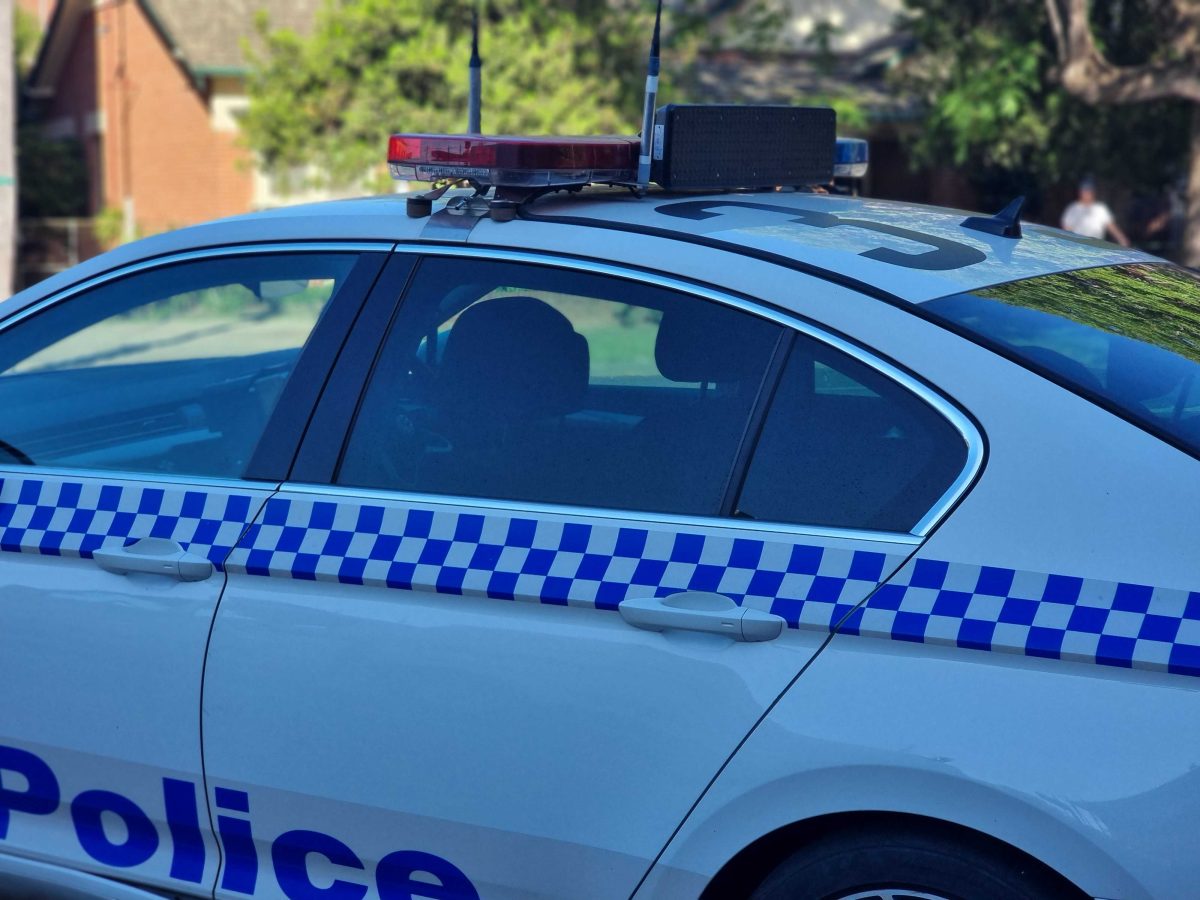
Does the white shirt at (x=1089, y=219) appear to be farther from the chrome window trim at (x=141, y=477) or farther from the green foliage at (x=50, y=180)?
the green foliage at (x=50, y=180)

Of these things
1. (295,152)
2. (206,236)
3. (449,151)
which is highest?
(449,151)

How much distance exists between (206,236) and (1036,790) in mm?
1780

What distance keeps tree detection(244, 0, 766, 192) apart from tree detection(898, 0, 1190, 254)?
2.50 metres

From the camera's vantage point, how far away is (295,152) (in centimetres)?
1666

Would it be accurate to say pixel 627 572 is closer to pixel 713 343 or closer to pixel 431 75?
pixel 713 343

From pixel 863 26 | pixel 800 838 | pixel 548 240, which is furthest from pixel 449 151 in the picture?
pixel 863 26

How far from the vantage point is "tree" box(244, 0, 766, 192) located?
51.7 ft

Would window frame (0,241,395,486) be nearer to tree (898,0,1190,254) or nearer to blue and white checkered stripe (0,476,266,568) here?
blue and white checkered stripe (0,476,266,568)

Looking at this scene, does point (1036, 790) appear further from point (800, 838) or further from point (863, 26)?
point (863, 26)

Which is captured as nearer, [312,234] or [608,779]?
[608,779]

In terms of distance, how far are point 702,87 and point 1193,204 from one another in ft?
26.3

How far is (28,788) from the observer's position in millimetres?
2693

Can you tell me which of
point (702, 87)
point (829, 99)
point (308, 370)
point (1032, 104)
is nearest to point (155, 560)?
point (308, 370)

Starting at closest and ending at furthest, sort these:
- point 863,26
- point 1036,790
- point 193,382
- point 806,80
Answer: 1. point 1036,790
2. point 193,382
3. point 806,80
4. point 863,26
